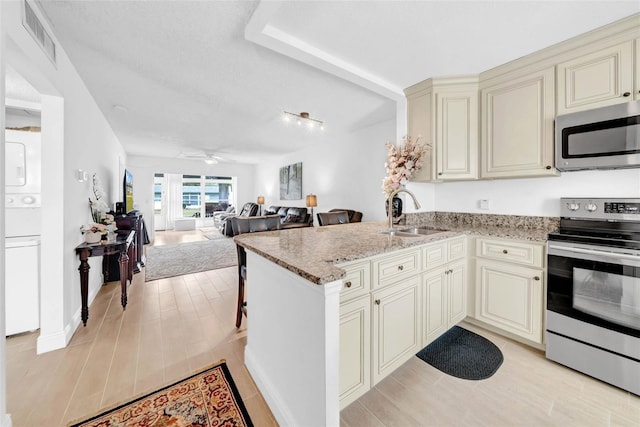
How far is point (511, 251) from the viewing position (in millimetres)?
1980

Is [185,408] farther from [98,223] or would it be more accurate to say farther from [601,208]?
[601,208]

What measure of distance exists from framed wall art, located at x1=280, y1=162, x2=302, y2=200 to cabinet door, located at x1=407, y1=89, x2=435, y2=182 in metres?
4.37

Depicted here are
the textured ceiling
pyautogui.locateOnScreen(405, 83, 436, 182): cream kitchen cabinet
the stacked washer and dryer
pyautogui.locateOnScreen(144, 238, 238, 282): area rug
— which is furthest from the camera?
pyautogui.locateOnScreen(144, 238, 238, 282): area rug

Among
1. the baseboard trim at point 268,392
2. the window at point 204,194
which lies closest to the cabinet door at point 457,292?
the baseboard trim at point 268,392

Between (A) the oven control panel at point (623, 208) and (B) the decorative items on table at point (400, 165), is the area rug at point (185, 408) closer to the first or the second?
(B) the decorative items on table at point (400, 165)

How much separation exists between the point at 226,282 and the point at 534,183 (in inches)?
150

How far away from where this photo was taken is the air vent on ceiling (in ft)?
4.80

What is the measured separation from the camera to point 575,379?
1.63 meters

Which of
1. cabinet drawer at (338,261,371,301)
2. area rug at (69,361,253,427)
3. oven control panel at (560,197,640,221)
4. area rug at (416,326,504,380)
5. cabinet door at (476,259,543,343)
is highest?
oven control panel at (560,197,640,221)

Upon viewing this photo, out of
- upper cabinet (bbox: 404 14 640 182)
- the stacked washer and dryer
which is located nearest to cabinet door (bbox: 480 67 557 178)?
upper cabinet (bbox: 404 14 640 182)

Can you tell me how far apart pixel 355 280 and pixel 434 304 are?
3.07ft

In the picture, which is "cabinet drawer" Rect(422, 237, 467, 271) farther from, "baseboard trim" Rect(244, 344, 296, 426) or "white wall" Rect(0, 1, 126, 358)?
"white wall" Rect(0, 1, 126, 358)

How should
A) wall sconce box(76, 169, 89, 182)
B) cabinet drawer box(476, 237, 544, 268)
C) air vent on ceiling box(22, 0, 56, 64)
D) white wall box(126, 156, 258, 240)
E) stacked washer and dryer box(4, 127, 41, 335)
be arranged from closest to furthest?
air vent on ceiling box(22, 0, 56, 64) < cabinet drawer box(476, 237, 544, 268) < stacked washer and dryer box(4, 127, 41, 335) < wall sconce box(76, 169, 89, 182) < white wall box(126, 156, 258, 240)

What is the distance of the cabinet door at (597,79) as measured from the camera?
172 centimetres
